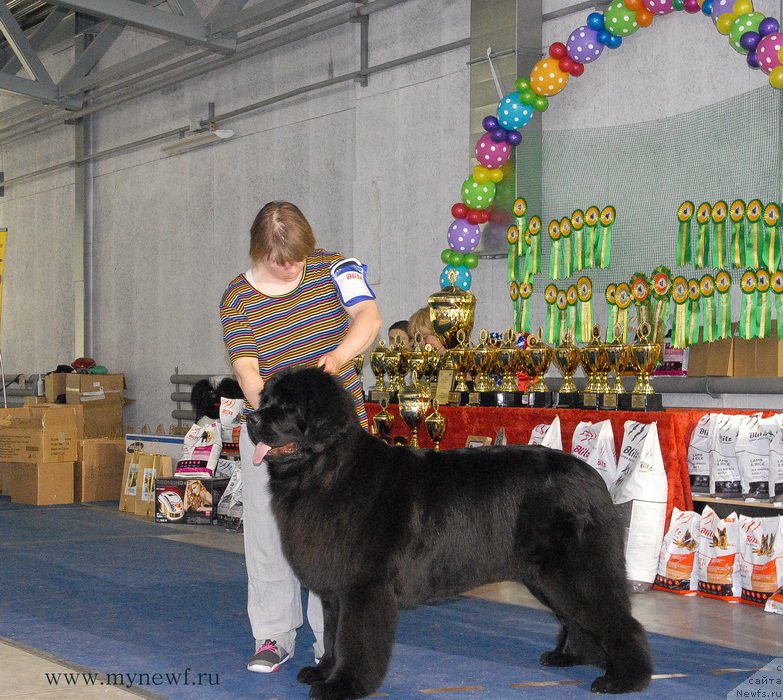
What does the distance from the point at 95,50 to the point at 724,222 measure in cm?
860

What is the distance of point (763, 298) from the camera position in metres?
4.89

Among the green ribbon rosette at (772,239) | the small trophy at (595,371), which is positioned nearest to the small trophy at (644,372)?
the small trophy at (595,371)

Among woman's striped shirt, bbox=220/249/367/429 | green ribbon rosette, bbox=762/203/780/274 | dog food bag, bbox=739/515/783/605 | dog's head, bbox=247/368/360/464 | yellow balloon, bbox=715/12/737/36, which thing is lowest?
dog food bag, bbox=739/515/783/605

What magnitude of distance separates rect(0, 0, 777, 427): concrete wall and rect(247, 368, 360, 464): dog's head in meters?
4.21

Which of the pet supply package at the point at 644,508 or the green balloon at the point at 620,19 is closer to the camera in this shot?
the pet supply package at the point at 644,508

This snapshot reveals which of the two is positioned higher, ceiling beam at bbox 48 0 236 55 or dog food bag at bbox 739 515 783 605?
ceiling beam at bbox 48 0 236 55

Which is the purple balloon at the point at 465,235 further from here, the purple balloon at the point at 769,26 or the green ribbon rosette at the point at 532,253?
the purple balloon at the point at 769,26

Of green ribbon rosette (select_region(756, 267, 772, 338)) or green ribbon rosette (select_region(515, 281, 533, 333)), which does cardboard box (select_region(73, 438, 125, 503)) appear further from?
green ribbon rosette (select_region(756, 267, 772, 338))

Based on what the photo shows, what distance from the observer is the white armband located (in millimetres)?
2947

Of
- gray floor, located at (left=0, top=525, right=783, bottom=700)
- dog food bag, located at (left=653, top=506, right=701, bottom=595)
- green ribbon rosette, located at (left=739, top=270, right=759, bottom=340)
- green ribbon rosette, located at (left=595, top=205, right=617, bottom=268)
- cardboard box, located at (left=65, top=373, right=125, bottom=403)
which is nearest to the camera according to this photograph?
gray floor, located at (left=0, top=525, right=783, bottom=700)

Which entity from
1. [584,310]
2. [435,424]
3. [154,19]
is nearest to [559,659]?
[435,424]

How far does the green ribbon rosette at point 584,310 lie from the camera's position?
18.8 feet

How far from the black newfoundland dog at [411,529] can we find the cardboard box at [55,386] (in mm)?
8591

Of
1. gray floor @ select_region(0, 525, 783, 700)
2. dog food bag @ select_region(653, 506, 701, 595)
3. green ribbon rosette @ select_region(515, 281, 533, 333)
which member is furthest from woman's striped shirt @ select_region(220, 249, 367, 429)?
green ribbon rosette @ select_region(515, 281, 533, 333)
